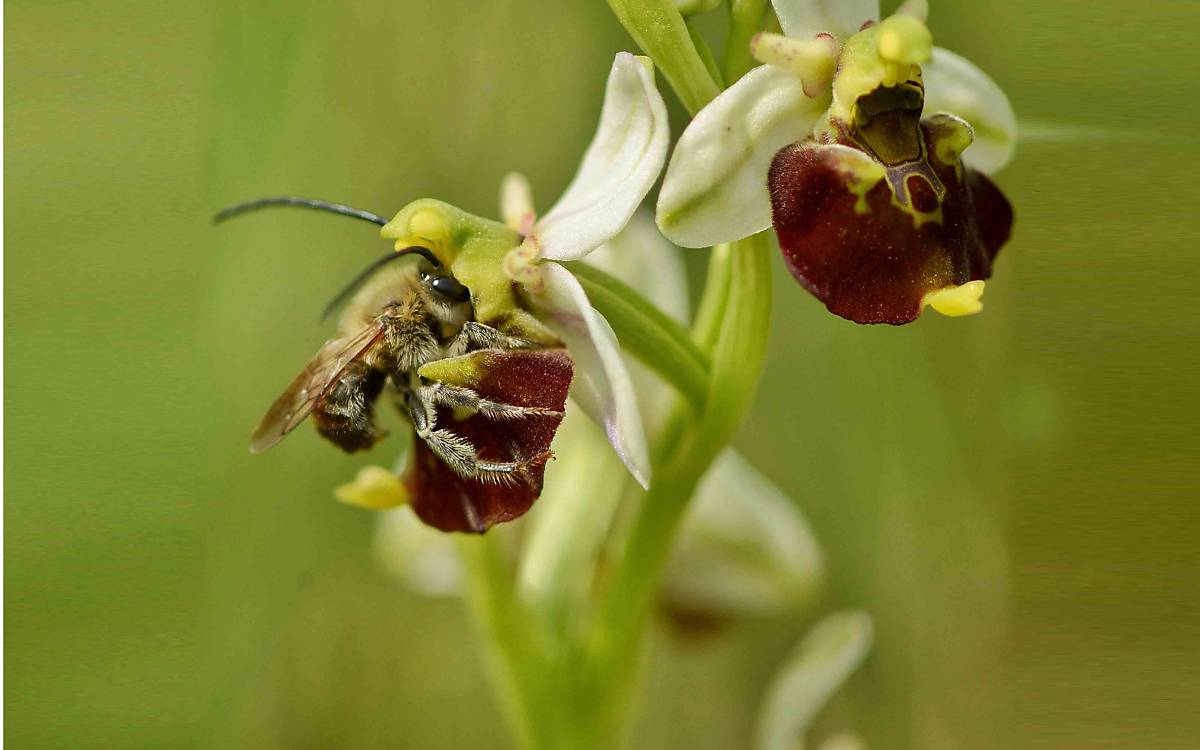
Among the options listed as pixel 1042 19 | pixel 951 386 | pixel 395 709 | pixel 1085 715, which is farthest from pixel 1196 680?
pixel 395 709

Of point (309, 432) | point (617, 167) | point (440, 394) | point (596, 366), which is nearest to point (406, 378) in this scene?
point (440, 394)

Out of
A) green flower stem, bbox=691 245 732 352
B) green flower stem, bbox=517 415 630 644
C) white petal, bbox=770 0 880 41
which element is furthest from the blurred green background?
white petal, bbox=770 0 880 41

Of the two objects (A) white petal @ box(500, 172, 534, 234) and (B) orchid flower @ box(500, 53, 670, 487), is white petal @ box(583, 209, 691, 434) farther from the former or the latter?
(B) orchid flower @ box(500, 53, 670, 487)

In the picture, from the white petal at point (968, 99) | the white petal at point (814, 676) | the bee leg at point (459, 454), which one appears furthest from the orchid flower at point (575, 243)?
the white petal at point (814, 676)

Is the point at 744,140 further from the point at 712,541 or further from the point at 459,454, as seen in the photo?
the point at 712,541

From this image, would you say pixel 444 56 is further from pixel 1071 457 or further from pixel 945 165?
pixel 945 165

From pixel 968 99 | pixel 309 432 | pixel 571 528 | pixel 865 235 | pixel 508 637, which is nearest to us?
pixel 865 235
